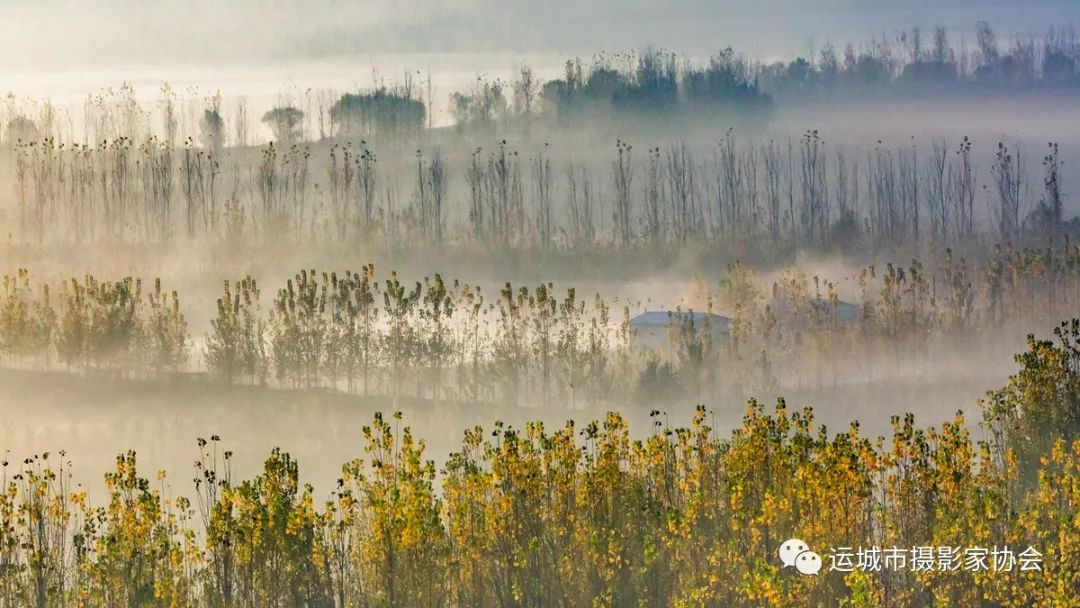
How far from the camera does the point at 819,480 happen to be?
23125mm

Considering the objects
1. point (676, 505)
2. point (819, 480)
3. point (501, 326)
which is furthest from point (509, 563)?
point (501, 326)

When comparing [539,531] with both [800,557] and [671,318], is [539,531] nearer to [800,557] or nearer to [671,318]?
[800,557]

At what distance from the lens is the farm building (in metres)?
69.4

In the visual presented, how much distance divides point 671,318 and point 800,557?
4675 cm

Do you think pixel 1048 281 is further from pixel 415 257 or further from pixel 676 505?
pixel 676 505

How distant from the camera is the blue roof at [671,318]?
231ft

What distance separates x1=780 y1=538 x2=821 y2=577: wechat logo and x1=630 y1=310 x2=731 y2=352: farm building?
1770 inches

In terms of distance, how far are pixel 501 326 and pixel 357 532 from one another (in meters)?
42.8

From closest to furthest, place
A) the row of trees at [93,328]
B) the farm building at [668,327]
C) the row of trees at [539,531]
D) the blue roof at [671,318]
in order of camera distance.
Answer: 1. the row of trees at [539,531]
2. the row of trees at [93,328]
3. the farm building at [668,327]
4. the blue roof at [671,318]

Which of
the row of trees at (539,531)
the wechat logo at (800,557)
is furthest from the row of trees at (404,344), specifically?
the wechat logo at (800,557)

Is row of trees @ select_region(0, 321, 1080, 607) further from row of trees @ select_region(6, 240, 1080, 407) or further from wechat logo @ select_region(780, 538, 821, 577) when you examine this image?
row of trees @ select_region(6, 240, 1080, 407)

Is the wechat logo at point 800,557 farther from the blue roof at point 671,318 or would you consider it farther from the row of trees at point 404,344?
the blue roof at point 671,318

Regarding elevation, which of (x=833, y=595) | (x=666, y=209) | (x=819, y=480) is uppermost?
(x=666, y=209)

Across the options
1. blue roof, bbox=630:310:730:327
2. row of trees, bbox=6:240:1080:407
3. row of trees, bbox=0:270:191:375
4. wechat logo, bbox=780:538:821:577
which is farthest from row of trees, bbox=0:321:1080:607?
blue roof, bbox=630:310:730:327
